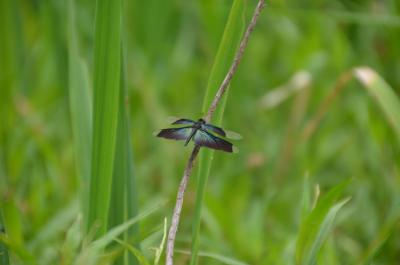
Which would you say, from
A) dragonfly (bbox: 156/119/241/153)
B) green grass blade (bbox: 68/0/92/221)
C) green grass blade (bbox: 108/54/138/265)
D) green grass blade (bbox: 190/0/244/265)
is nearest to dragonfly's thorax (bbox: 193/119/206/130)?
dragonfly (bbox: 156/119/241/153)

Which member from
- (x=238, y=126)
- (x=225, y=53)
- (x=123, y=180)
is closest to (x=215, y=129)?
(x=225, y=53)

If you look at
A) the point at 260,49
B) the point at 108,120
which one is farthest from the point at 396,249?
the point at 260,49

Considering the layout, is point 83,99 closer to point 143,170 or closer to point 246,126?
point 143,170

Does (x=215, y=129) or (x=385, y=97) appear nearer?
(x=215, y=129)

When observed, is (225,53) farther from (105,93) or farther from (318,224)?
(318,224)

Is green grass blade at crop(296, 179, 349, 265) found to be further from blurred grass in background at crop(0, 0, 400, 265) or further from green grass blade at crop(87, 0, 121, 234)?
green grass blade at crop(87, 0, 121, 234)

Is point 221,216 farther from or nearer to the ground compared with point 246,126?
nearer to the ground
